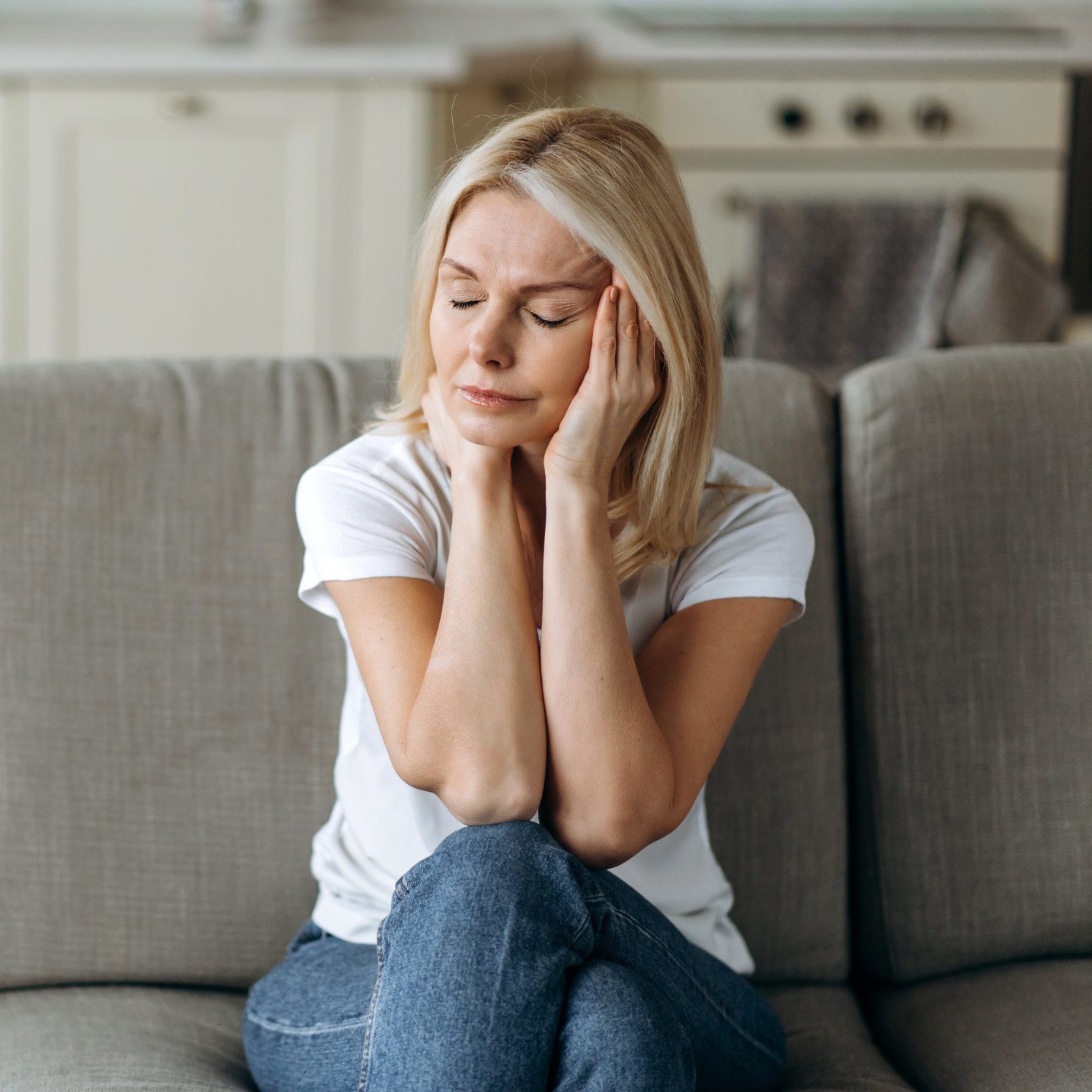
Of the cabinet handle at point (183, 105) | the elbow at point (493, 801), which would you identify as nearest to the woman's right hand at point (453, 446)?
the elbow at point (493, 801)

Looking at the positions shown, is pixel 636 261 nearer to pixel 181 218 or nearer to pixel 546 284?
pixel 546 284

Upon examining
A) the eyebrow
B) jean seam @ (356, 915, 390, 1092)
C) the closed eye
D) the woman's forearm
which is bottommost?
jean seam @ (356, 915, 390, 1092)

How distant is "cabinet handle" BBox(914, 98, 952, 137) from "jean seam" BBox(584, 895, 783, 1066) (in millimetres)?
2286

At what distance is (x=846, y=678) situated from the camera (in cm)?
131

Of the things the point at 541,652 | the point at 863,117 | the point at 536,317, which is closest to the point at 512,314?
the point at 536,317

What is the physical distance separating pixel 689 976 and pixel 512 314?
21.1 inches

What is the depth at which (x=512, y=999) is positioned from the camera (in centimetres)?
87

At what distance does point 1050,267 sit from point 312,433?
2.06m

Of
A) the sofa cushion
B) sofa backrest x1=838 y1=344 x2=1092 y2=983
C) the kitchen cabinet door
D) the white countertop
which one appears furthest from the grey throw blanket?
the sofa cushion

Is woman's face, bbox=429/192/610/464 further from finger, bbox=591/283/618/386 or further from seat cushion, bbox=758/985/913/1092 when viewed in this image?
seat cushion, bbox=758/985/913/1092

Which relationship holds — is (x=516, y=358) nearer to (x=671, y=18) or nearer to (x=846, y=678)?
(x=846, y=678)

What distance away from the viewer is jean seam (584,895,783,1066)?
965 mm

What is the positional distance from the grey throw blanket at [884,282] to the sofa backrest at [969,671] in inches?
57.7

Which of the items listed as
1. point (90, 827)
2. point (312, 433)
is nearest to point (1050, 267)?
point (312, 433)
